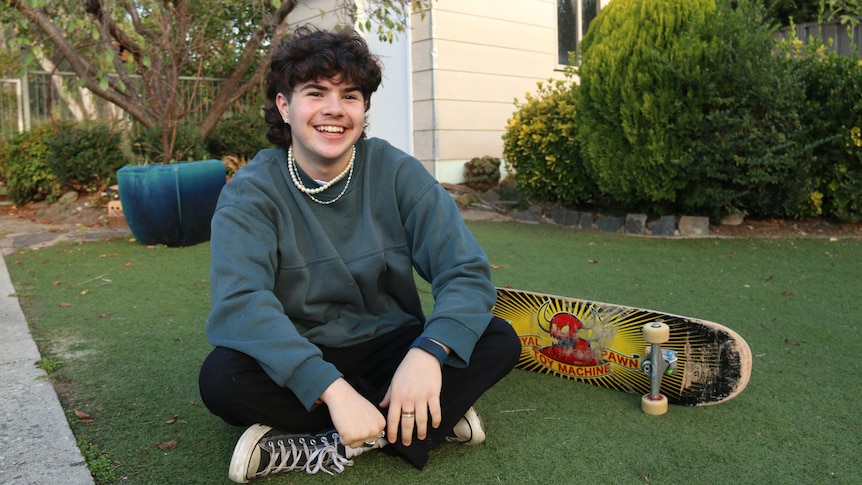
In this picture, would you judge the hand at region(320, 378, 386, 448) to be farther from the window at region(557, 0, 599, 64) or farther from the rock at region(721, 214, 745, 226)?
the window at region(557, 0, 599, 64)

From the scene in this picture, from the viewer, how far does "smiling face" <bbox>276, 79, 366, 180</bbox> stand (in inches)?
81.3

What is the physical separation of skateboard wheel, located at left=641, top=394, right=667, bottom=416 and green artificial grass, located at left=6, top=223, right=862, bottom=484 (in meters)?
0.05

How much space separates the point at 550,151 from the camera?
6.55 meters

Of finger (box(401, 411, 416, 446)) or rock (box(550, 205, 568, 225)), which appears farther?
rock (box(550, 205, 568, 225))

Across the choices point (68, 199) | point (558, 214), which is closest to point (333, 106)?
point (558, 214)

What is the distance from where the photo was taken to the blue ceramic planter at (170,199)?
5.46 metres

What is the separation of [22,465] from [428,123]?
23.0ft

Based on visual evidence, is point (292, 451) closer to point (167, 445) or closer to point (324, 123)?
point (167, 445)

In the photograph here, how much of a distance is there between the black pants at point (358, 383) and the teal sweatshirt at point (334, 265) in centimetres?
5

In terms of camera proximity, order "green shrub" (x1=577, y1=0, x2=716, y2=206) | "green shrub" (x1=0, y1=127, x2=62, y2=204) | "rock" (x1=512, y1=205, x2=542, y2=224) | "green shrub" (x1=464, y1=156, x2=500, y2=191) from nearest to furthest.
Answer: "green shrub" (x1=577, y1=0, x2=716, y2=206), "rock" (x1=512, y1=205, x2=542, y2=224), "green shrub" (x1=0, y1=127, x2=62, y2=204), "green shrub" (x1=464, y1=156, x2=500, y2=191)

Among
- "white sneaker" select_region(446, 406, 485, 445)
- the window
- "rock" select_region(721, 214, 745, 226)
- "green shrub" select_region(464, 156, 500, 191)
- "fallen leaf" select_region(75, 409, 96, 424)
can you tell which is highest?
the window

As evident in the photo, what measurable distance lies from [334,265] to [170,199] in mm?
3895

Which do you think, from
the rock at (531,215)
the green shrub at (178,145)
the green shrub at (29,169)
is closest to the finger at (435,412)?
the rock at (531,215)

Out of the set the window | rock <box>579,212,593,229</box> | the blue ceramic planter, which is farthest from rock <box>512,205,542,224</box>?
the window
